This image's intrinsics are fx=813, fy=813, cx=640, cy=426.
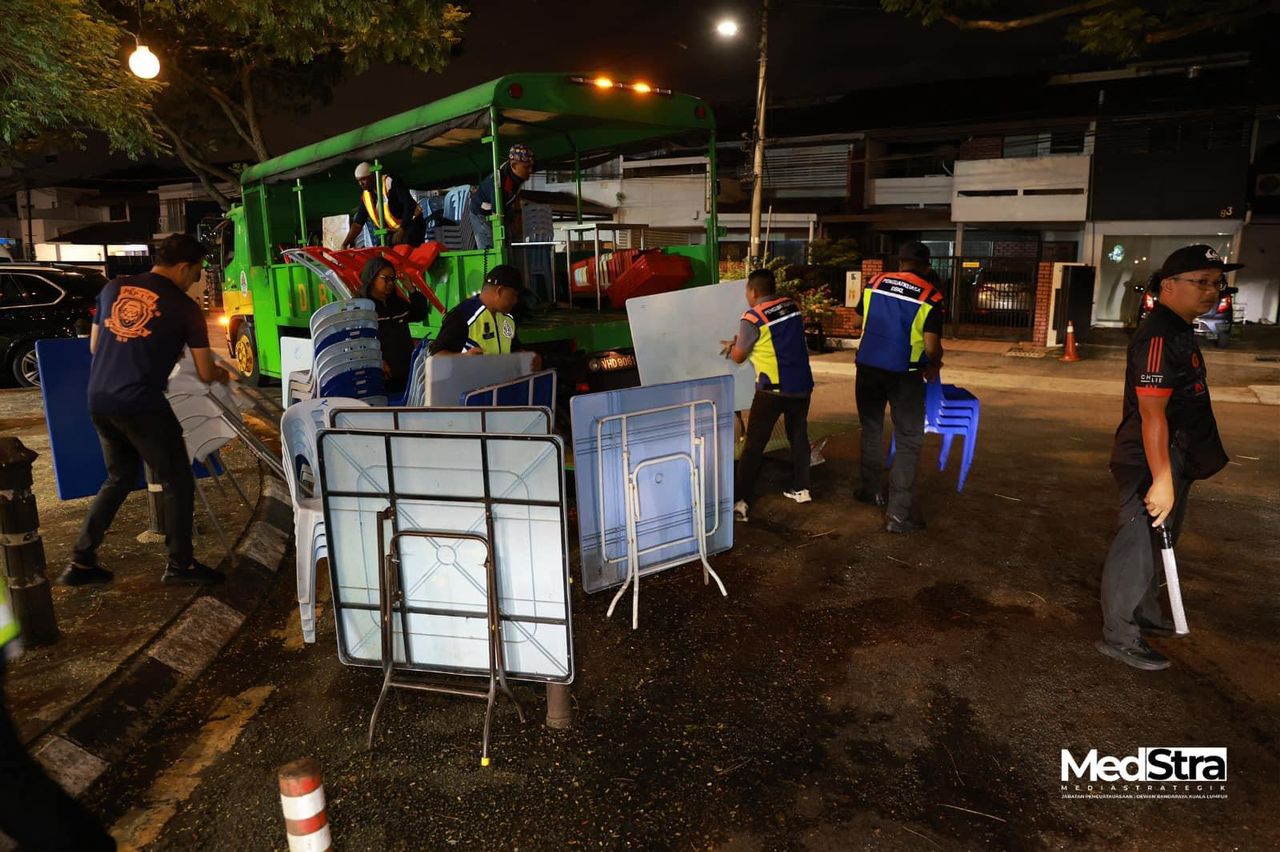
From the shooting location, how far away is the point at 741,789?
9.59 ft

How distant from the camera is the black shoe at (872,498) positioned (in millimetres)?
6164

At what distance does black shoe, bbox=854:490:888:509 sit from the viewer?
243 inches

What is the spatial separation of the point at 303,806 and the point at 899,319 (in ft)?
15.6

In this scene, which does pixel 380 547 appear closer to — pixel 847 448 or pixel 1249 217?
pixel 847 448

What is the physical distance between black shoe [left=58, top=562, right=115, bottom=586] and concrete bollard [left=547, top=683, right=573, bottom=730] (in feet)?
10.3

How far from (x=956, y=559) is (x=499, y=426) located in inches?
125

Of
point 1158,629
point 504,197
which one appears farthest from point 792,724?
point 504,197

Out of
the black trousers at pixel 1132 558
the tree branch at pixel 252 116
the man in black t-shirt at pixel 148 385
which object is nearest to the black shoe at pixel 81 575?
the man in black t-shirt at pixel 148 385

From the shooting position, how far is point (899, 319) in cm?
556

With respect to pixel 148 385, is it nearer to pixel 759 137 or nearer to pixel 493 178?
pixel 493 178

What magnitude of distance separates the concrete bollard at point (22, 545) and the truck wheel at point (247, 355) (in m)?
Result: 8.13

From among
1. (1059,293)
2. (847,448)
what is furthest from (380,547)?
(1059,293)

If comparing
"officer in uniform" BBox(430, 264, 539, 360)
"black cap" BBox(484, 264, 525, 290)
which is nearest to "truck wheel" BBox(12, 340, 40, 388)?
"officer in uniform" BBox(430, 264, 539, 360)

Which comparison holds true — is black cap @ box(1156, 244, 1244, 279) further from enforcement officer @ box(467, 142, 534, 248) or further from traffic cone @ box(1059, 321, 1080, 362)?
traffic cone @ box(1059, 321, 1080, 362)
